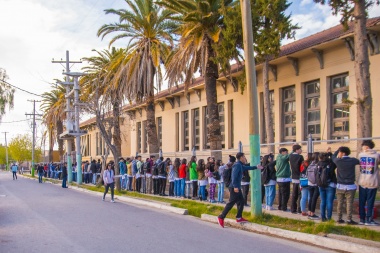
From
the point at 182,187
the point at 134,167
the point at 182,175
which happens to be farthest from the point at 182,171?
the point at 134,167

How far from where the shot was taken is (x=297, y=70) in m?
20.7

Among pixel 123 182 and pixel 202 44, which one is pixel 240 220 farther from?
pixel 123 182

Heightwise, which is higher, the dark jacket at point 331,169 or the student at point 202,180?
the dark jacket at point 331,169

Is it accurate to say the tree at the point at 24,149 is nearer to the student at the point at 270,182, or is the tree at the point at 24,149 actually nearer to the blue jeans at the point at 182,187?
the blue jeans at the point at 182,187

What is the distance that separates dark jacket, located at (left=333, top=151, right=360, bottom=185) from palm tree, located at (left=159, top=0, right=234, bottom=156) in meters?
10.1

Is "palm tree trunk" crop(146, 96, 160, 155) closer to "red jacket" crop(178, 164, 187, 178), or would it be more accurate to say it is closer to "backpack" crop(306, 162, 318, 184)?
"red jacket" crop(178, 164, 187, 178)

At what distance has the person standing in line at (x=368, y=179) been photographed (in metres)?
10.4

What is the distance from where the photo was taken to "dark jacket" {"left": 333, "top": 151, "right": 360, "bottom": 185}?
35.1 ft

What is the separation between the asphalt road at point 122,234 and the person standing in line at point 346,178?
1.88 m

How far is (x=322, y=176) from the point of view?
1125 cm

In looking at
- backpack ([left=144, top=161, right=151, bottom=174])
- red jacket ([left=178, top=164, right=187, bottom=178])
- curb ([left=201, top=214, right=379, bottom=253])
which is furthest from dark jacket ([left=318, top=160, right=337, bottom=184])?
backpack ([left=144, top=161, right=151, bottom=174])

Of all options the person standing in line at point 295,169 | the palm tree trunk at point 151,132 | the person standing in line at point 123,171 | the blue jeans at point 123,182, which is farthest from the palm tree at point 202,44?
the person standing in line at point 295,169

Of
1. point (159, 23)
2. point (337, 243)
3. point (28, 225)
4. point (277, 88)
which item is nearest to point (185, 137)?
point (159, 23)

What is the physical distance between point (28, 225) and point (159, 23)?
17.4 metres
